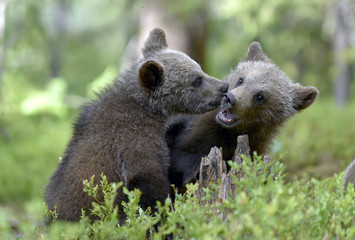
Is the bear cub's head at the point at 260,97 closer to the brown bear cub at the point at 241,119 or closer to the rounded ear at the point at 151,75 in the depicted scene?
the brown bear cub at the point at 241,119

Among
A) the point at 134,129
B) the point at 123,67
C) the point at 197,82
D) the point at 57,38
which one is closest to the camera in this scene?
the point at 134,129

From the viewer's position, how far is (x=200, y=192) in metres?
4.05

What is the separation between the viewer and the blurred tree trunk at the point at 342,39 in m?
20.0

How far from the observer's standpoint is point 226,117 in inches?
195

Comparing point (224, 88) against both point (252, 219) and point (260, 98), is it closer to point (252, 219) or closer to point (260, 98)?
point (260, 98)

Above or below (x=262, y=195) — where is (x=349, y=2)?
above

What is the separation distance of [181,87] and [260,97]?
83 cm

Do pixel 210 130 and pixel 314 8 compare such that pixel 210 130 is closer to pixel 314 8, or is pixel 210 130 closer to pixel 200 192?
pixel 200 192

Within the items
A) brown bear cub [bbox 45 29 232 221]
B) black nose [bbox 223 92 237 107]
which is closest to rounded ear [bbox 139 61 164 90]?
brown bear cub [bbox 45 29 232 221]

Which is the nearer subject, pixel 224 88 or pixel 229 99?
pixel 229 99

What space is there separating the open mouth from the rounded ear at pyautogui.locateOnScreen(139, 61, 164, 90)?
2.17 ft

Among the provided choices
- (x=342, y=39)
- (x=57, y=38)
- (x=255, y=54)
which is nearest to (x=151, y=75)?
(x=255, y=54)

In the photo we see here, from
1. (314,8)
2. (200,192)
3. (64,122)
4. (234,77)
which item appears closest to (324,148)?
(234,77)

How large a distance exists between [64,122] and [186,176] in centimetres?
836
